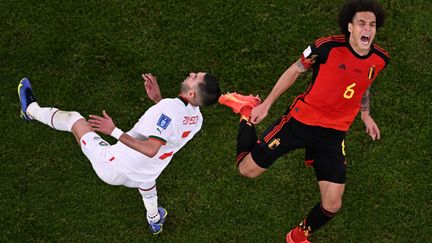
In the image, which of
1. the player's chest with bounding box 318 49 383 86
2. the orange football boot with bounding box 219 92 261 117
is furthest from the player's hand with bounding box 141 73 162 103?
the player's chest with bounding box 318 49 383 86

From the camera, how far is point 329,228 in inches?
342

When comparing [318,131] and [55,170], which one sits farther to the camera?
[55,170]

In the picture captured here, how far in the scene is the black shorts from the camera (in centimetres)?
752

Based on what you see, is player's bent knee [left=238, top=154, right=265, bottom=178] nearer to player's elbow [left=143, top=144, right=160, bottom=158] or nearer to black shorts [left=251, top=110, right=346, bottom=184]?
black shorts [left=251, top=110, right=346, bottom=184]

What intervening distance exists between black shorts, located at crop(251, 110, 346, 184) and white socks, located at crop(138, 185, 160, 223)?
4.49 feet

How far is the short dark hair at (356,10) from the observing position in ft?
23.9

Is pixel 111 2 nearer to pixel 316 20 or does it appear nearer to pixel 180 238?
pixel 316 20

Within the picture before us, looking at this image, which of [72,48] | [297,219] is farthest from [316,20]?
[72,48]

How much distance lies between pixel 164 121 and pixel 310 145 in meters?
1.98

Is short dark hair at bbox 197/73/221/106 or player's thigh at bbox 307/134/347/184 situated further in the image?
player's thigh at bbox 307/134/347/184

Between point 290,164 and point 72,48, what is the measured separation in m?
3.74

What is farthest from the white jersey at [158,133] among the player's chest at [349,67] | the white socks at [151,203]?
the player's chest at [349,67]

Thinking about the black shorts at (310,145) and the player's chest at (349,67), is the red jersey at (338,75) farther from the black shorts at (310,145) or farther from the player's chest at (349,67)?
the black shorts at (310,145)

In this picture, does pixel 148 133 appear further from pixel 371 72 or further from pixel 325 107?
pixel 371 72
